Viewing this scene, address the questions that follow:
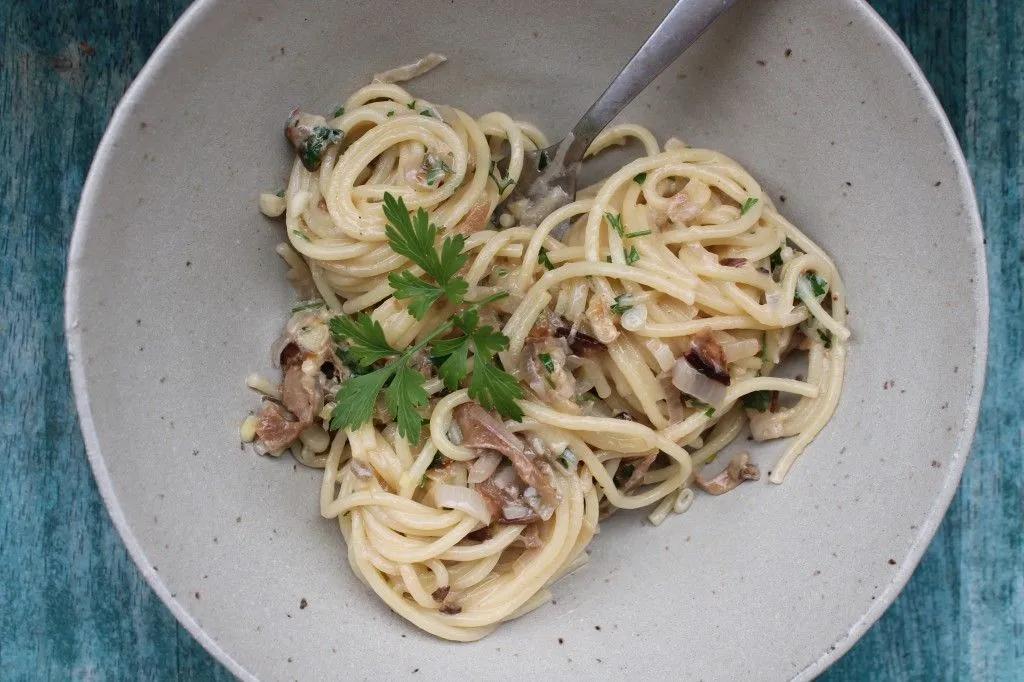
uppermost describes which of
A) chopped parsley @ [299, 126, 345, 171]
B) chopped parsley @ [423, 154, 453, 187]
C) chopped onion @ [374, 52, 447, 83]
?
chopped onion @ [374, 52, 447, 83]

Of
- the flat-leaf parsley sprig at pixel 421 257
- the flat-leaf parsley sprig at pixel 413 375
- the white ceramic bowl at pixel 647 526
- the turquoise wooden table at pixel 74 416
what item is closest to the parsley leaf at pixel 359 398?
the flat-leaf parsley sprig at pixel 413 375

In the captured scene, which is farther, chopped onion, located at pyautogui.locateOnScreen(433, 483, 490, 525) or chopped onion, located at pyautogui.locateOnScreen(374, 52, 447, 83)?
chopped onion, located at pyautogui.locateOnScreen(374, 52, 447, 83)

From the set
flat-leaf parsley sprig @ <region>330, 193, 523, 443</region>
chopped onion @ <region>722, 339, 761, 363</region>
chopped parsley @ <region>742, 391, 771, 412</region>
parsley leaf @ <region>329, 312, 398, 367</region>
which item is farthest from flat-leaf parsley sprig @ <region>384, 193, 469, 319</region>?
chopped parsley @ <region>742, 391, 771, 412</region>

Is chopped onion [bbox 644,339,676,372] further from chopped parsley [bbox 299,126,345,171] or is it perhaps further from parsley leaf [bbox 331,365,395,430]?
chopped parsley [bbox 299,126,345,171]

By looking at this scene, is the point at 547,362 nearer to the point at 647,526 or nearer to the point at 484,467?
the point at 484,467

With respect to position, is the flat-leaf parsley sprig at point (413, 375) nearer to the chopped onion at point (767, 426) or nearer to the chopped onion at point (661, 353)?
the chopped onion at point (661, 353)

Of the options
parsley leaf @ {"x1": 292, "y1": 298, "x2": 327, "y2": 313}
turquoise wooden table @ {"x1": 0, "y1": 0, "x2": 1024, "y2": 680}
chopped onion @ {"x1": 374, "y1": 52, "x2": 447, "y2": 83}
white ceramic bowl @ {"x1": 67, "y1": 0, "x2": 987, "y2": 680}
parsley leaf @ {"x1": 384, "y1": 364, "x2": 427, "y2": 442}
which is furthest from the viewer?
turquoise wooden table @ {"x1": 0, "y1": 0, "x2": 1024, "y2": 680}
